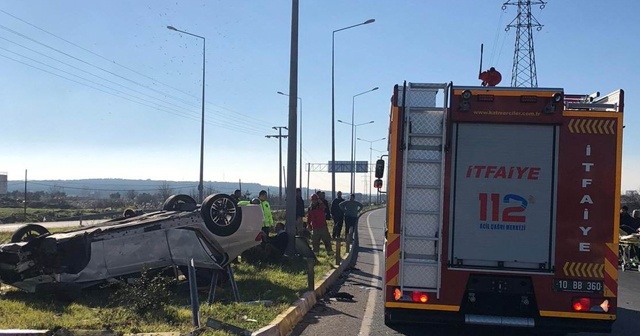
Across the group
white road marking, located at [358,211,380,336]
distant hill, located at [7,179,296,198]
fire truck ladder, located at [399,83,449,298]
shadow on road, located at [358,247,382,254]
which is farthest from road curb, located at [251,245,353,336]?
distant hill, located at [7,179,296,198]

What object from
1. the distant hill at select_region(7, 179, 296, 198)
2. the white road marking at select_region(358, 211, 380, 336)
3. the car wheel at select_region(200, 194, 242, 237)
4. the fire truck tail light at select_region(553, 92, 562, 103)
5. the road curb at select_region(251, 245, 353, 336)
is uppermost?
the fire truck tail light at select_region(553, 92, 562, 103)

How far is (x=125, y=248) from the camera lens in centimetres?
865

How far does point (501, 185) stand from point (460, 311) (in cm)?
139

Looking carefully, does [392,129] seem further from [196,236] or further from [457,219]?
[196,236]

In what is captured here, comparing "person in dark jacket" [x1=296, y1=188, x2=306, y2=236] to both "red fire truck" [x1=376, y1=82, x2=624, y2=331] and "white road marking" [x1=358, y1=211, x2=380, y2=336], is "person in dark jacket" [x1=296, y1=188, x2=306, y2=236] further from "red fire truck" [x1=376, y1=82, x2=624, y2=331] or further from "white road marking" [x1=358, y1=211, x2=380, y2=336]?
"red fire truck" [x1=376, y1=82, x2=624, y2=331]

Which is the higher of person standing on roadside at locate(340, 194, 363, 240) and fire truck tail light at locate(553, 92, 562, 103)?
fire truck tail light at locate(553, 92, 562, 103)

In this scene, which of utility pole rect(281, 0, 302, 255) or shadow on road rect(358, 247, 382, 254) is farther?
shadow on road rect(358, 247, 382, 254)

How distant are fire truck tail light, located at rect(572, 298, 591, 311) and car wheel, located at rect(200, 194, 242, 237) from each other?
5.34 meters

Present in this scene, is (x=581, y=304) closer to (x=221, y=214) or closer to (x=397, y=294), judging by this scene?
(x=397, y=294)

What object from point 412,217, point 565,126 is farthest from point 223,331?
point 565,126

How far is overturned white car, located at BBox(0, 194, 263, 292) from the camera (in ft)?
27.1

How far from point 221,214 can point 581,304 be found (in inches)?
217

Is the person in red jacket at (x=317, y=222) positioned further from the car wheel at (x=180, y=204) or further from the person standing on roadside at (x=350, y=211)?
the car wheel at (x=180, y=204)

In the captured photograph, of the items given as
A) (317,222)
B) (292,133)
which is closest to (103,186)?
(317,222)
